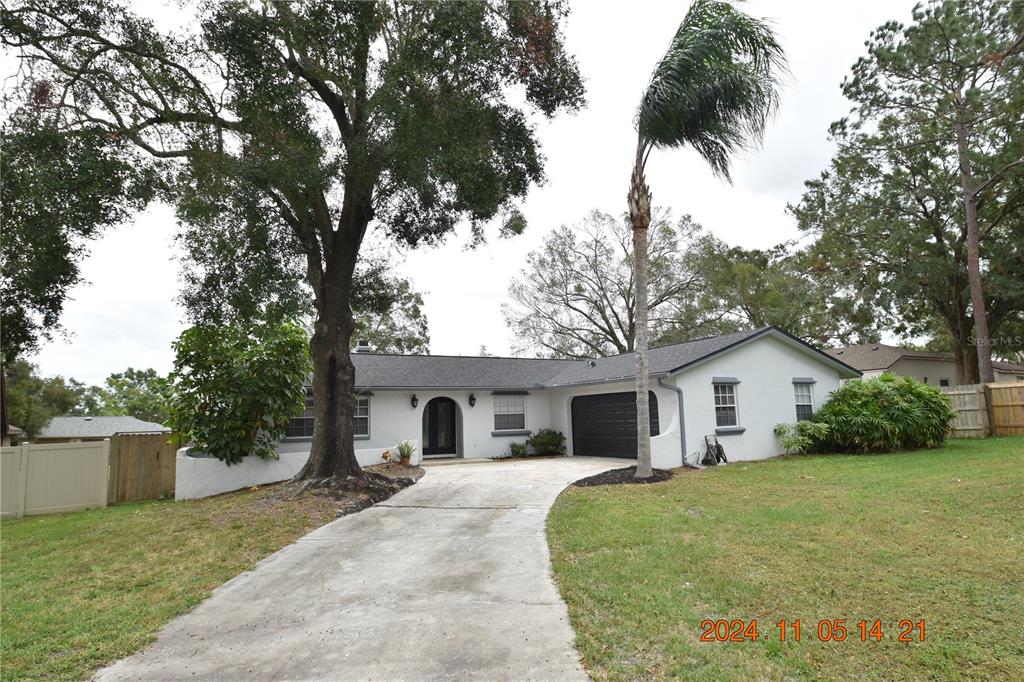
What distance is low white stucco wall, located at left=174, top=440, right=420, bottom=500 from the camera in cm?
1145

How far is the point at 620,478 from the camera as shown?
1127 cm

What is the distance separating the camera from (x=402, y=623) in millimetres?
4391

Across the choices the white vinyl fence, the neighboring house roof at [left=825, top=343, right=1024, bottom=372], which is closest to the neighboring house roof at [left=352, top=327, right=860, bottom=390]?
the white vinyl fence

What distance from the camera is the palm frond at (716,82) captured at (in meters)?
10.4

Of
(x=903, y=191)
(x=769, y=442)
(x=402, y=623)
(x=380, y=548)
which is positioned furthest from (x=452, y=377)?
(x=903, y=191)

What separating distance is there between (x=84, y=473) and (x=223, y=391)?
2817 millimetres

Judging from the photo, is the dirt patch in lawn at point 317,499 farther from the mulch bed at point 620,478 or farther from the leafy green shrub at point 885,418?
the leafy green shrub at point 885,418

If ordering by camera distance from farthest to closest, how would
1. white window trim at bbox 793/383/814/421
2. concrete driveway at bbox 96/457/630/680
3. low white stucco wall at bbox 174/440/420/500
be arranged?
white window trim at bbox 793/383/814/421 < low white stucco wall at bbox 174/440/420/500 < concrete driveway at bbox 96/457/630/680

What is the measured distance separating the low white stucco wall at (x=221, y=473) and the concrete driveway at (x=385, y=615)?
5050mm

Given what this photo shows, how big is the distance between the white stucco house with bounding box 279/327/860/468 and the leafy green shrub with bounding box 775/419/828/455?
28cm

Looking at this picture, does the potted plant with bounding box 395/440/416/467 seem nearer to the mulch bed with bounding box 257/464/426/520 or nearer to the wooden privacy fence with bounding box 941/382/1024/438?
the mulch bed with bounding box 257/464/426/520

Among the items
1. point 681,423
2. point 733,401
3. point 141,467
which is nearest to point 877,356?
point 733,401

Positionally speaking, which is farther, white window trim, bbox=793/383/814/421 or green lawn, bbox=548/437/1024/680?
white window trim, bbox=793/383/814/421
